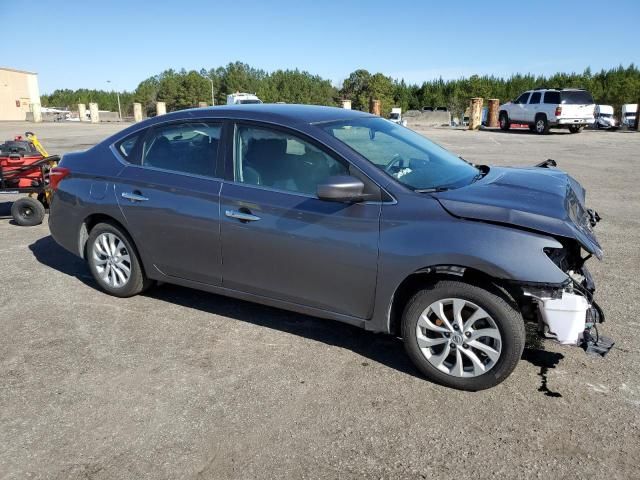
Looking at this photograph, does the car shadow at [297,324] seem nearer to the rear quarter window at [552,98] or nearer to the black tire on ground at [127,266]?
the black tire on ground at [127,266]

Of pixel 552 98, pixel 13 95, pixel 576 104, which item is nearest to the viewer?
pixel 576 104

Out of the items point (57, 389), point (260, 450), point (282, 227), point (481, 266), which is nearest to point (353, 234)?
point (282, 227)

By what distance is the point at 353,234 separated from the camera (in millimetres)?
3533

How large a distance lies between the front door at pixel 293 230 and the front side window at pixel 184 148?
0.24 m

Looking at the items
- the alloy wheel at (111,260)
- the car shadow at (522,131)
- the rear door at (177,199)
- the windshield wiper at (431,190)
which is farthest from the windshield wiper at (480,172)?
the car shadow at (522,131)

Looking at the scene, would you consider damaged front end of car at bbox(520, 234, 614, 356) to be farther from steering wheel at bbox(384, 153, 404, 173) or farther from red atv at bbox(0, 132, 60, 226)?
red atv at bbox(0, 132, 60, 226)

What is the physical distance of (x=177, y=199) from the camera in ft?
14.0

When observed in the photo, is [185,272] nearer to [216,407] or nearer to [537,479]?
[216,407]

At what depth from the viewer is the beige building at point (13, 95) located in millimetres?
61541

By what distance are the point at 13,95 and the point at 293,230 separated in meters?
71.8

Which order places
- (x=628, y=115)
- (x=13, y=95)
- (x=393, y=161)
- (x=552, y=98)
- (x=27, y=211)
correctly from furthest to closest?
(x=13, y=95)
(x=628, y=115)
(x=552, y=98)
(x=27, y=211)
(x=393, y=161)

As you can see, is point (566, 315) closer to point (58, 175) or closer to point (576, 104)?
point (58, 175)

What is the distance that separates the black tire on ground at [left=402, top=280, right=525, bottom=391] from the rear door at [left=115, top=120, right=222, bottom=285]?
162 centimetres

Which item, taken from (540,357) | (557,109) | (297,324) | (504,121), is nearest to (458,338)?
(540,357)
